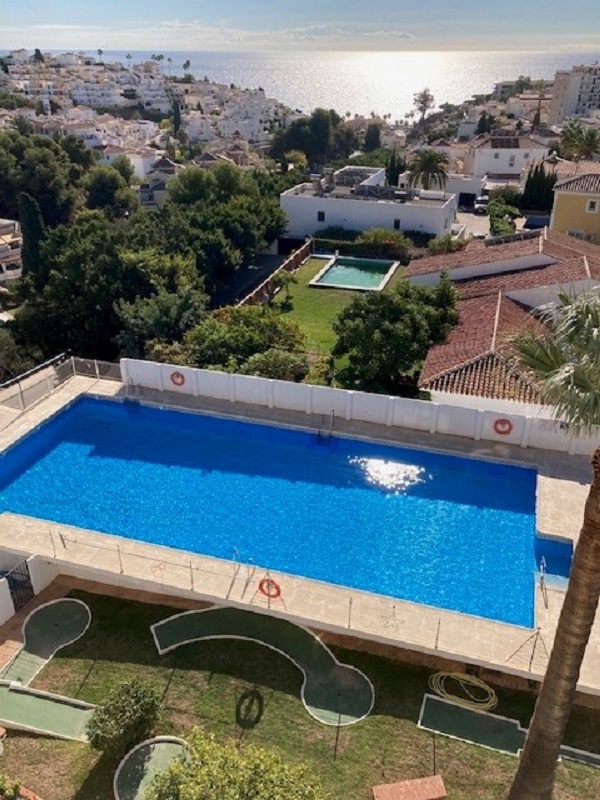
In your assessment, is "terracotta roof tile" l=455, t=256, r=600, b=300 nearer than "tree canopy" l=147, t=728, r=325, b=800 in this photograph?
No

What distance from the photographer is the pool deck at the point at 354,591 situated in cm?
1470

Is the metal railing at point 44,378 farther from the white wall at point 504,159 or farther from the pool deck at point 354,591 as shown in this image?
the white wall at point 504,159

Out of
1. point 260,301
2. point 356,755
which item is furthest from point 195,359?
point 356,755

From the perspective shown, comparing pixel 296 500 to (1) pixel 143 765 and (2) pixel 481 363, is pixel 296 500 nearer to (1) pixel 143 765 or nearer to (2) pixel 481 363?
(2) pixel 481 363

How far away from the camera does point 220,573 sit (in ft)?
55.8

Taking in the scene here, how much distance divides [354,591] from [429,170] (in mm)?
49258

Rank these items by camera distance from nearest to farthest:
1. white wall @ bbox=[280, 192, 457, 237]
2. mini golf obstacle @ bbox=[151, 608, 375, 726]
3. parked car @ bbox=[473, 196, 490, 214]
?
mini golf obstacle @ bbox=[151, 608, 375, 726] → white wall @ bbox=[280, 192, 457, 237] → parked car @ bbox=[473, 196, 490, 214]

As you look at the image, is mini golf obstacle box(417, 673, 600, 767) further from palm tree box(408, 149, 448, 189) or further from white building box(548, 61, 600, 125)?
white building box(548, 61, 600, 125)

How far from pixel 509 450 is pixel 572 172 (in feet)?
131

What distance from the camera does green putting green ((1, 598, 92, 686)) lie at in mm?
14898

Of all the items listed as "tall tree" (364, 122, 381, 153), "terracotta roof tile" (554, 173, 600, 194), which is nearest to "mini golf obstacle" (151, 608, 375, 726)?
"terracotta roof tile" (554, 173, 600, 194)

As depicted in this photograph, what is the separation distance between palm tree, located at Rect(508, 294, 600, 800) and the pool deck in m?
5.54

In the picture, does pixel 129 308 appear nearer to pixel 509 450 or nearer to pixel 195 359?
pixel 195 359

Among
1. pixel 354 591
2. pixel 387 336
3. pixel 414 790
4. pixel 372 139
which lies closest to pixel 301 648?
pixel 354 591
